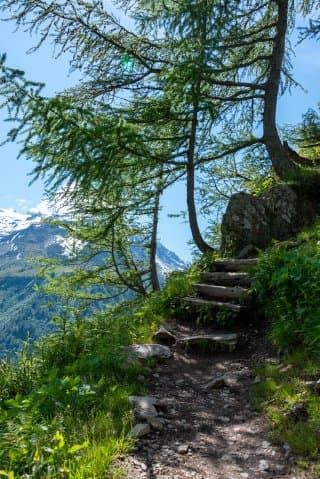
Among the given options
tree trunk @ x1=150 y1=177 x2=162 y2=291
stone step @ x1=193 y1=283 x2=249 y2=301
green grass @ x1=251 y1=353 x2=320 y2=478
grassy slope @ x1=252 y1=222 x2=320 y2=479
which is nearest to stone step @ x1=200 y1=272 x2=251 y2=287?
stone step @ x1=193 y1=283 x2=249 y2=301

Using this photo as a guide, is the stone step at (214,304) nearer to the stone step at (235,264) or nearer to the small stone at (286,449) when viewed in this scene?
the stone step at (235,264)

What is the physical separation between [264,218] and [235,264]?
2.18 meters

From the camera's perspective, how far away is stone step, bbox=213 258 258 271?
9898mm

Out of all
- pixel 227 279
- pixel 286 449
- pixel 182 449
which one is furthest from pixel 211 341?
pixel 286 449

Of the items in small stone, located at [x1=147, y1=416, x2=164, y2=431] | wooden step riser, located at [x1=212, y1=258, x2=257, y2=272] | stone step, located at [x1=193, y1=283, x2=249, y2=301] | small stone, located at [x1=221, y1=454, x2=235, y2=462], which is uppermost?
wooden step riser, located at [x1=212, y1=258, x2=257, y2=272]

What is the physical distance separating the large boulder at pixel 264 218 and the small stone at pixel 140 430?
302 inches

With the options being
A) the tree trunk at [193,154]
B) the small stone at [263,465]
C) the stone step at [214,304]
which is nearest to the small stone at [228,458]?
the small stone at [263,465]

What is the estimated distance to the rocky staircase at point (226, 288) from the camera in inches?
335

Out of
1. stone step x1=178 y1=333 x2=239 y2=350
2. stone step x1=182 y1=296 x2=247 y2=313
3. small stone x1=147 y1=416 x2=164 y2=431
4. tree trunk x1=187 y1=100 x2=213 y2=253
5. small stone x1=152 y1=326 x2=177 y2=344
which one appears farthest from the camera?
tree trunk x1=187 y1=100 x2=213 y2=253

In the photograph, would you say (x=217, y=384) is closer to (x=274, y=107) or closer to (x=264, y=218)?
(x=264, y=218)

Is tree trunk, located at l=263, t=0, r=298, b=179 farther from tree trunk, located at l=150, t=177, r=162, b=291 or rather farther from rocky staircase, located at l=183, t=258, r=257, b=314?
tree trunk, located at l=150, t=177, r=162, b=291

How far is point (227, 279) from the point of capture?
31.6 feet

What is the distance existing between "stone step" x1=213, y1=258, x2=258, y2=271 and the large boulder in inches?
35.5

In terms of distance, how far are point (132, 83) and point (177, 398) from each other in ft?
32.2
